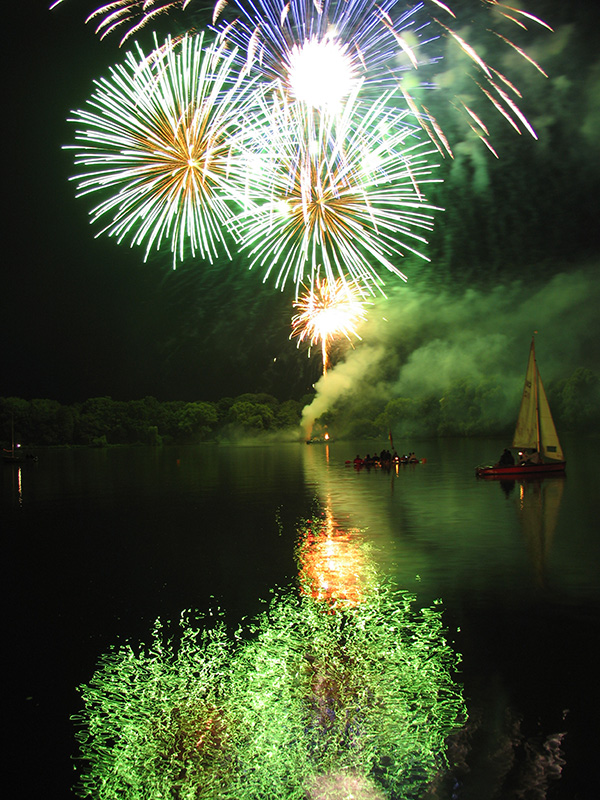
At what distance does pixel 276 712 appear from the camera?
313 inches

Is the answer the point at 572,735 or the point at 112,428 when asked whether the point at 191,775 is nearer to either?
the point at 572,735

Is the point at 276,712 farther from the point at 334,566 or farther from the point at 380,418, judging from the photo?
the point at 380,418

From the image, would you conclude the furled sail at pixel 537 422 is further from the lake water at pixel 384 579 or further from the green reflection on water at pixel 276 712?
the green reflection on water at pixel 276 712

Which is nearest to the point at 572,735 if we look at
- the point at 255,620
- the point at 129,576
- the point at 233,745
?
the point at 233,745

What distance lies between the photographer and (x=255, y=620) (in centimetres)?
1191

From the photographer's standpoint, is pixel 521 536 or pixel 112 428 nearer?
pixel 521 536

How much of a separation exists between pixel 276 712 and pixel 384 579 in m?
7.00

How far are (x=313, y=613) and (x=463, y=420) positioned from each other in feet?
536

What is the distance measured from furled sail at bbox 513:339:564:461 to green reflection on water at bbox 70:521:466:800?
33783 millimetres

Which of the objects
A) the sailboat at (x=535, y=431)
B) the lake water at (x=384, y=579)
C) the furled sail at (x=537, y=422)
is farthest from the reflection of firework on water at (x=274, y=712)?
the furled sail at (x=537, y=422)

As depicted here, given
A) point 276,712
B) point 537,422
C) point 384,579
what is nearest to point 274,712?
point 276,712

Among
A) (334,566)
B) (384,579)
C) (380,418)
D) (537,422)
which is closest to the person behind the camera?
(384,579)

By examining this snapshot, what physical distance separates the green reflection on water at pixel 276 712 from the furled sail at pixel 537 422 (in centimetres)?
3378

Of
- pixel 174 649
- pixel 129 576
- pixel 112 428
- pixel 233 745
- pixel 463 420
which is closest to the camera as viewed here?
pixel 233 745
